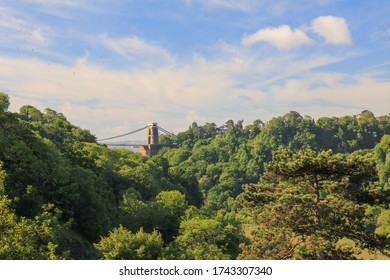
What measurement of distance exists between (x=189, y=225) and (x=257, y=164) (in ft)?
367

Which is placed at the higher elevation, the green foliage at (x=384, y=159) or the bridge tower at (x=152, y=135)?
the bridge tower at (x=152, y=135)

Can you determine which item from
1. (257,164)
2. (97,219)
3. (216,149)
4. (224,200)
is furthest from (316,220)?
(216,149)

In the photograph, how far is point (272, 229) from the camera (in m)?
22.2

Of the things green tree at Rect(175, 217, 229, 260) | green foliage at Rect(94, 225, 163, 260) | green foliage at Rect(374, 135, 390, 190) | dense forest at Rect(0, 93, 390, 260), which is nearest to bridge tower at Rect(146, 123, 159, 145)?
green foliage at Rect(374, 135, 390, 190)

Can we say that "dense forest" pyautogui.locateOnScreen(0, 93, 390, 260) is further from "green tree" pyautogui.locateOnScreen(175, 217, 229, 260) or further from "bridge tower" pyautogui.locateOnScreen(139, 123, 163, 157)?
"bridge tower" pyautogui.locateOnScreen(139, 123, 163, 157)

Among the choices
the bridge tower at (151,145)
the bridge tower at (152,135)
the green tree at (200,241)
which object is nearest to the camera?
the green tree at (200,241)

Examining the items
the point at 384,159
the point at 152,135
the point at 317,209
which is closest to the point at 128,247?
the point at 317,209

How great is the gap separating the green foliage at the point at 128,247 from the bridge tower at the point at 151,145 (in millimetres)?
156496

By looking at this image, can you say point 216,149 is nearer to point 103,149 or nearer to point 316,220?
point 103,149

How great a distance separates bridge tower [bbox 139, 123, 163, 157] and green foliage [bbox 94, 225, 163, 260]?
156 m

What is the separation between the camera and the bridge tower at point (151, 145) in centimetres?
18461

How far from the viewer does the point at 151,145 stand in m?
186

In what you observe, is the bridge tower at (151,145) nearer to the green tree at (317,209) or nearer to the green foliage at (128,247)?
the green foliage at (128,247)

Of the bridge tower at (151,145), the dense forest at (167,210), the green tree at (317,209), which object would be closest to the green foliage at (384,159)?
the dense forest at (167,210)
